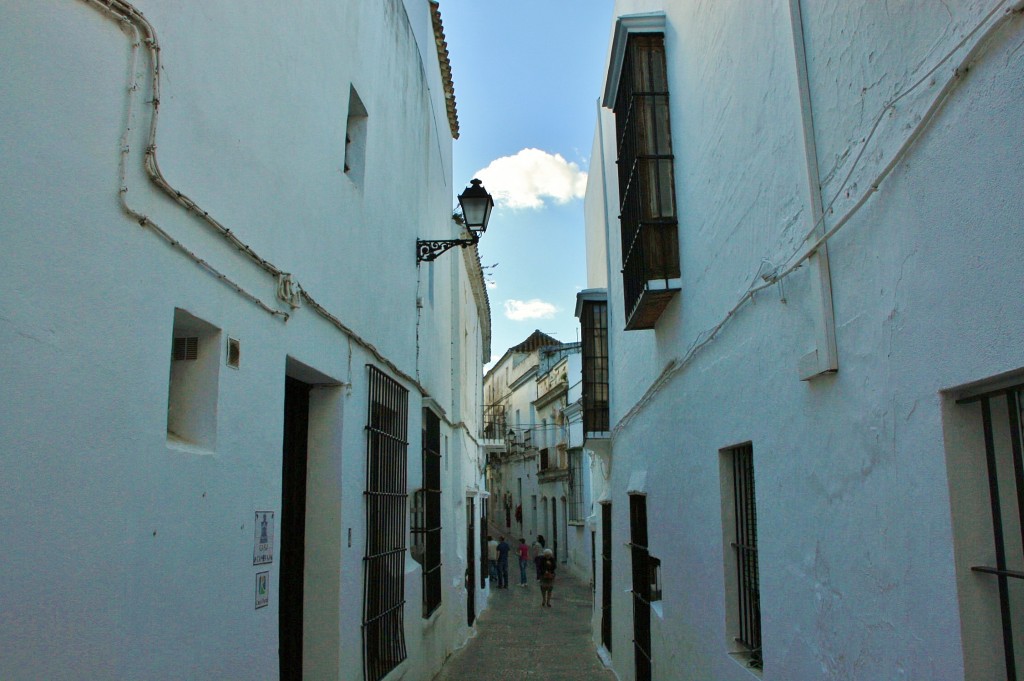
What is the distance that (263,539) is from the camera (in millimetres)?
4043

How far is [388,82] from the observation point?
7.25 m

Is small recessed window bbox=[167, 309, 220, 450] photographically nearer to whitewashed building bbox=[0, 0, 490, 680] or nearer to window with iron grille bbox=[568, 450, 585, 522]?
whitewashed building bbox=[0, 0, 490, 680]

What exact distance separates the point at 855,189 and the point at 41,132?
8.67 ft

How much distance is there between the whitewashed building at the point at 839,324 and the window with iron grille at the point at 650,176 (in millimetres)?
22

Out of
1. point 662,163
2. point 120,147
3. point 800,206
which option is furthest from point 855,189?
point 662,163

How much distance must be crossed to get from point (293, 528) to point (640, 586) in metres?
4.22

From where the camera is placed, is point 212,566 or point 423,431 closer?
point 212,566

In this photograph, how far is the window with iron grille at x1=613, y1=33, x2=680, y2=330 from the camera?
20.2 ft

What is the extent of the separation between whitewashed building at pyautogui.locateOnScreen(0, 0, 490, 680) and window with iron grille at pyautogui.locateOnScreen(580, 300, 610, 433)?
5216mm

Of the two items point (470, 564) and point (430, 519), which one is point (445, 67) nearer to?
point (430, 519)

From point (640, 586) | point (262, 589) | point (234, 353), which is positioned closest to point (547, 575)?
point (640, 586)

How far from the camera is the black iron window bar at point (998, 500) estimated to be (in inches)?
87.0

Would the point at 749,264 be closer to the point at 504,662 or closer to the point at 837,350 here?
the point at 837,350

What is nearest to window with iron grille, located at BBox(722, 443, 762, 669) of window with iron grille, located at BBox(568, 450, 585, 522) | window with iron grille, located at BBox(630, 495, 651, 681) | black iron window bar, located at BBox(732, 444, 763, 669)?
black iron window bar, located at BBox(732, 444, 763, 669)
